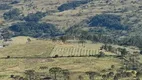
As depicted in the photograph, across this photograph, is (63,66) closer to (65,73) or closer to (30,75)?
(65,73)

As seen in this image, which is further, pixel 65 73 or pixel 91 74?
pixel 65 73

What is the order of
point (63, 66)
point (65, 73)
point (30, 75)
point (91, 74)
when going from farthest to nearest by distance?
1. point (63, 66)
2. point (65, 73)
3. point (91, 74)
4. point (30, 75)

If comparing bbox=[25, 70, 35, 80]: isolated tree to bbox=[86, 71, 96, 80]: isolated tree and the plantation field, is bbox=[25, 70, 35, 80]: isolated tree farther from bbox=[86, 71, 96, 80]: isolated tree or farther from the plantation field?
bbox=[86, 71, 96, 80]: isolated tree

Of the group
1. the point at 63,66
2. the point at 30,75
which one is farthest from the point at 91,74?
the point at 30,75

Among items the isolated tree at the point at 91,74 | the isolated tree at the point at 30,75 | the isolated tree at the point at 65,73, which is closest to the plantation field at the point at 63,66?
the isolated tree at the point at 65,73

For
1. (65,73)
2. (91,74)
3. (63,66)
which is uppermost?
(65,73)

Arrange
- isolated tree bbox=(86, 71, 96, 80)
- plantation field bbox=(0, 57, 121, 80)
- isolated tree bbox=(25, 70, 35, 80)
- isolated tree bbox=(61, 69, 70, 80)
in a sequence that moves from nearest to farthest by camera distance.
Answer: isolated tree bbox=(61, 69, 70, 80)
isolated tree bbox=(86, 71, 96, 80)
isolated tree bbox=(25, 70, 35, 80)
plantation field bbox=(0, 57, 121, 80)

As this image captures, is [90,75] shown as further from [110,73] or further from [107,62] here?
[107,62]

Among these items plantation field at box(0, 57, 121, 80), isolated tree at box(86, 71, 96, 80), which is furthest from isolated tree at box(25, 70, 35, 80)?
isolated tree at box(86, 71, 96, 80)

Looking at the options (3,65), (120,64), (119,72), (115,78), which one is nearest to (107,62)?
(120,64)

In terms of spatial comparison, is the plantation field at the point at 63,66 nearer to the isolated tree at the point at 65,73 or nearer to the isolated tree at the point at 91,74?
the isolated tree at the point at 65,73

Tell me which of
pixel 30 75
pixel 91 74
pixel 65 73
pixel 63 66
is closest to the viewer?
pixel 30 75
